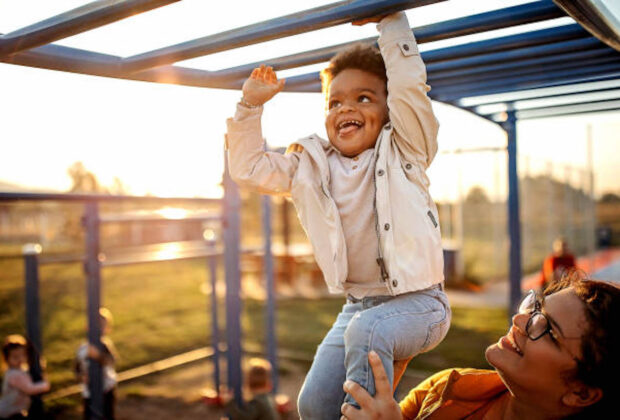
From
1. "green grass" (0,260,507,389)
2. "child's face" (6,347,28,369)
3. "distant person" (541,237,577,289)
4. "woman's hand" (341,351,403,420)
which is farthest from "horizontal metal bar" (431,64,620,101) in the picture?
"distant person" (541,237,577,289)

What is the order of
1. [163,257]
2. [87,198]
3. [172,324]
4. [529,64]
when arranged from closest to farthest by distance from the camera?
1. [529,64]
2. [87,198]
3. [163,257]
4. [172,324]

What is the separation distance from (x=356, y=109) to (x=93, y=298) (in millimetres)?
2712

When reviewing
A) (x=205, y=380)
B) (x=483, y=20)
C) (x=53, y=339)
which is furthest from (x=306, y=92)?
(x=53, y=339)

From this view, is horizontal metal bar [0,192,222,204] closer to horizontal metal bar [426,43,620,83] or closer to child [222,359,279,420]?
child [222,359,279,420]

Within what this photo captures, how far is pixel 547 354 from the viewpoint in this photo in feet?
4.23

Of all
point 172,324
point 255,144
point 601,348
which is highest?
point 255,144

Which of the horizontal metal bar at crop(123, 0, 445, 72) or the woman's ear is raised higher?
the horizontal metal bar at crop(123, 0, 445, 72)

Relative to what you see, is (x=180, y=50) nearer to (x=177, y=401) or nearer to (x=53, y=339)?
(x=177, y=401)

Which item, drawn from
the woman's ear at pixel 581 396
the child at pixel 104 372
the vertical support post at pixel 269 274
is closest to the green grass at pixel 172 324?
the child at pixel 104 372

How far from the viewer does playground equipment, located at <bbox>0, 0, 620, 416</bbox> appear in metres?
1.17

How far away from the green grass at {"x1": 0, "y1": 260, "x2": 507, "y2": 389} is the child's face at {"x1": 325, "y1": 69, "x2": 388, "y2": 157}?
10.6ft

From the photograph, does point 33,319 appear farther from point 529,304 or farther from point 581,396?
point 581,396

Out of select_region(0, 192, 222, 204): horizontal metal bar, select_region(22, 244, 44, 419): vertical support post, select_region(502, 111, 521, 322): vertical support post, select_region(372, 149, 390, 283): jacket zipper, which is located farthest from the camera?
select_region(22, 244, 44, 419): vertical support post

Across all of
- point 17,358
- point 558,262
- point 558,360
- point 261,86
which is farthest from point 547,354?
point 558,262
